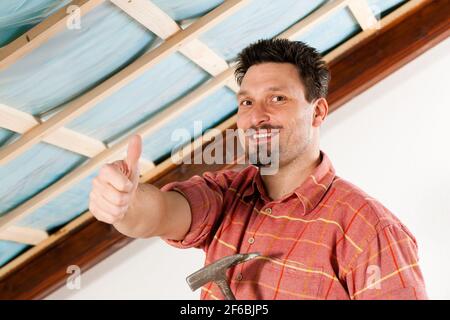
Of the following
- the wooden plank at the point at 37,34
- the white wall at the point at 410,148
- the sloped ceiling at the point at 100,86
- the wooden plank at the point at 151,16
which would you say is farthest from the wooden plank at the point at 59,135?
the white wall at the point at 410,148

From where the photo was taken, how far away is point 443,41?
321cm

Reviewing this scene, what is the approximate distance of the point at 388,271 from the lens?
1.40m

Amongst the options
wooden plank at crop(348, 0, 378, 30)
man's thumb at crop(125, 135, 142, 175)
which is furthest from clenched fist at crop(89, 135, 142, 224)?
wooden plank at crop(348, 0, 378, 30)

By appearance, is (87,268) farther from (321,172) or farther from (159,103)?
(321,172)

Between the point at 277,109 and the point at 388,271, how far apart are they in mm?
521

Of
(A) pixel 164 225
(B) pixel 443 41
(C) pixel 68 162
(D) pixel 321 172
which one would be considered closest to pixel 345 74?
(B) pixel 443 41

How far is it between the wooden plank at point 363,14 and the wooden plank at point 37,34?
1.30 meters

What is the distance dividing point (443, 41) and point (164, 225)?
2156mm

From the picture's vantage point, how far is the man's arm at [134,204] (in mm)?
1306

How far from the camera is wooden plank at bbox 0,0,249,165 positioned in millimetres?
2244

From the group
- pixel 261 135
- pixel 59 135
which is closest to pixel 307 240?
pixel 261 135

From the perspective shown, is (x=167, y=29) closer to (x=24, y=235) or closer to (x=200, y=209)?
(x=200, y=209)

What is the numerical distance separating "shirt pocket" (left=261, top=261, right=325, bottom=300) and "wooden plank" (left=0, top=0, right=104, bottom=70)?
88 centimetres

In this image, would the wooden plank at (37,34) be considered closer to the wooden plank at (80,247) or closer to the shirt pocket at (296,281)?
the shirt pocket at (296,281)
